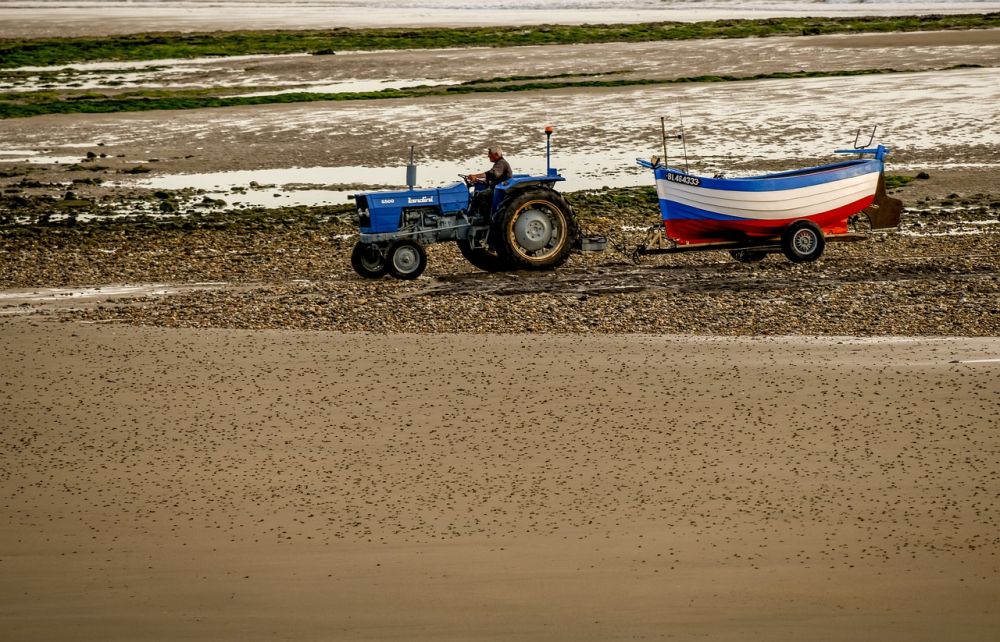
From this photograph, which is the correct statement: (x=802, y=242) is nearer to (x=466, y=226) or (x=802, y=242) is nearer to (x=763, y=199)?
(x=763, y=199)

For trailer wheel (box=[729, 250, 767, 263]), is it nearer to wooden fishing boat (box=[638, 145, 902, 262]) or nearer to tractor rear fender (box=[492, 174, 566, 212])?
wooden fishing boat (box=[638, 145, 902, 262])

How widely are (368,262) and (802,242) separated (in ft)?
16.5

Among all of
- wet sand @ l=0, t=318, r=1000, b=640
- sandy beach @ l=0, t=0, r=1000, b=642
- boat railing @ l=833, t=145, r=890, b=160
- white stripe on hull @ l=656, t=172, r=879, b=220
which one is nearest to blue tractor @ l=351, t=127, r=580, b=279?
sandy beach @ l=0, t=0, r=1000, b=642

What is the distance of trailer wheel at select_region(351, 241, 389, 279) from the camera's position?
15812 millimetres

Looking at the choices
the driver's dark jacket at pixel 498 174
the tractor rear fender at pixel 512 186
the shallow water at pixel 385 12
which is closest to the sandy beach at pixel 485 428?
the tractor rear fender at pixel 512 186

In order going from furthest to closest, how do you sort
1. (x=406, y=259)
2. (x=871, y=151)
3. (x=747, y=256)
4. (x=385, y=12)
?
(x=385, y=12)
(x=871, y=151)
(x=747, y=256)
(x=406, y=259)

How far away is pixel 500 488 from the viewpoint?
29.2 ft

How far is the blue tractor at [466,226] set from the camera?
615 inches

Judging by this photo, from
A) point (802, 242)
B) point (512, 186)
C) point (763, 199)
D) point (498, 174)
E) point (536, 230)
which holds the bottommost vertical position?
point (802, 242)

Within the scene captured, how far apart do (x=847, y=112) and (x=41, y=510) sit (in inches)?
825

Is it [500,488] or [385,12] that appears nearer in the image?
[500,488]

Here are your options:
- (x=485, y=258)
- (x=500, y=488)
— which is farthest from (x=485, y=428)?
(x=485, y=258)

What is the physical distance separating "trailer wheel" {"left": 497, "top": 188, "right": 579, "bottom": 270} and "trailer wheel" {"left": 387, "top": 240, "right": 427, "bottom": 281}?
36.5 inches

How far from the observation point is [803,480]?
8938 mm
